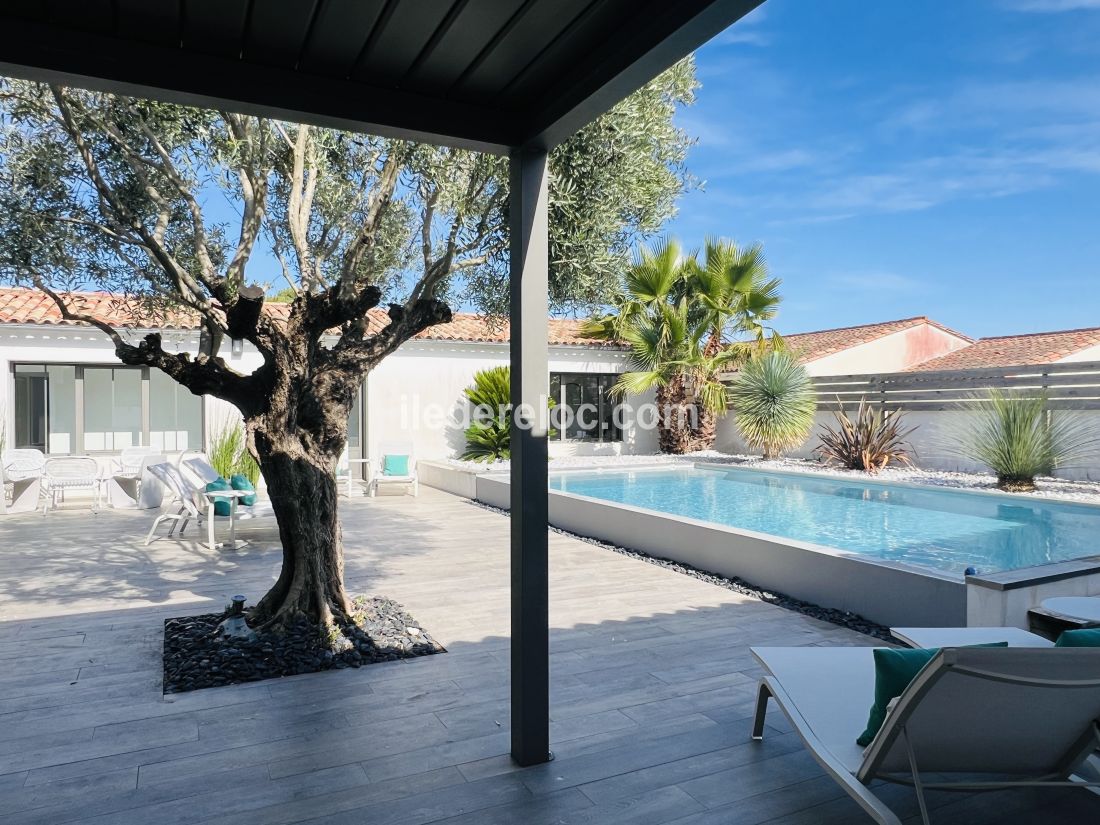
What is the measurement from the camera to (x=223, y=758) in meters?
3.33

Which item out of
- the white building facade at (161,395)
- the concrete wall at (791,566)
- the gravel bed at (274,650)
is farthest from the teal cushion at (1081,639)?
the white building facade at (161,395)

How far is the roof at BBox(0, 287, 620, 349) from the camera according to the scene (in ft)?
34.1

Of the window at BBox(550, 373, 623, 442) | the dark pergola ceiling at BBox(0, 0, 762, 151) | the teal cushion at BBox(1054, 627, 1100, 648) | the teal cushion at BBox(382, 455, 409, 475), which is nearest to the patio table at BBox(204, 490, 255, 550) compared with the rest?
the teal cushion at BBox(382, 455, 409, 475)

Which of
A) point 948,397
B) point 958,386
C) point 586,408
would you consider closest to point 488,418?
point 586,408

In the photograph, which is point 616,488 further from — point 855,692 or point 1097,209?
point 1097,209

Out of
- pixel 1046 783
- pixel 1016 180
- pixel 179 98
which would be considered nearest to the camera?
pixel 1046 783

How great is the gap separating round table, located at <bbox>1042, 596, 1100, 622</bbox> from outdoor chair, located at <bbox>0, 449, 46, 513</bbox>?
1267 centimetres

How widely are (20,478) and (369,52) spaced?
36.4ft

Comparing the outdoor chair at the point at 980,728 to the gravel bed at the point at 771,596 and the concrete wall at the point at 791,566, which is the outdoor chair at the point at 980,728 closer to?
the concrete wall at the point at 791,566

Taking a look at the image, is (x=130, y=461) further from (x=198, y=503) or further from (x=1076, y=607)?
(x=1076, y=607)

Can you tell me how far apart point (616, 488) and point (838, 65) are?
841 inches

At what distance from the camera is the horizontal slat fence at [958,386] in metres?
12.4

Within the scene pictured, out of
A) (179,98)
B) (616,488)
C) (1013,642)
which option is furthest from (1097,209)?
(179,98)

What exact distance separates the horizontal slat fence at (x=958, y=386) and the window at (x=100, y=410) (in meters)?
13.6
